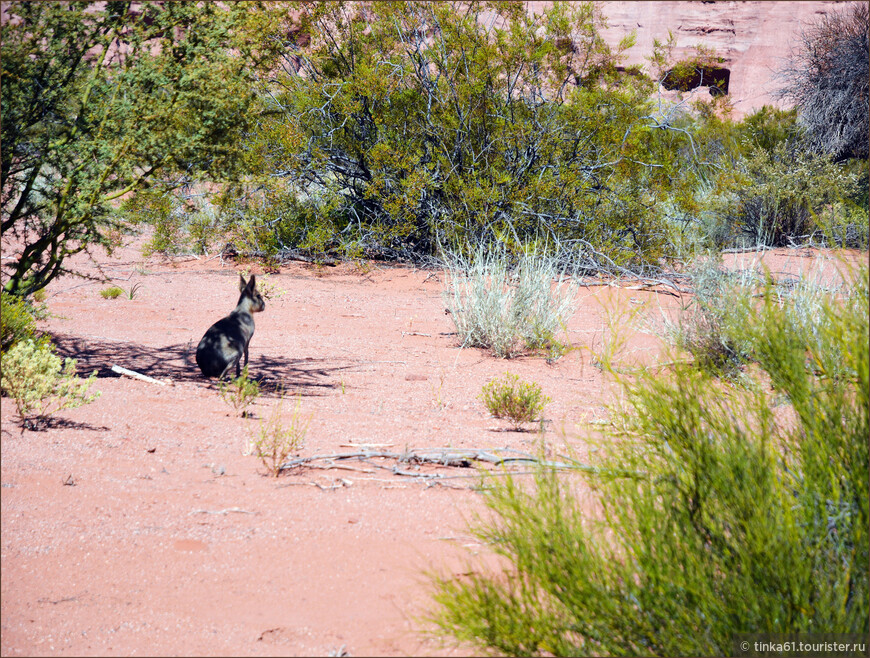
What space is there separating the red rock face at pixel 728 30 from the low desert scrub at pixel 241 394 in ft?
127

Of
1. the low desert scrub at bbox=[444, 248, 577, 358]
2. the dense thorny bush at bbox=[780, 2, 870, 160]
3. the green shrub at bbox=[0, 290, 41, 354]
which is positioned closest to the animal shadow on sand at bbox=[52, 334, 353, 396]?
the green shrub at bbox=[0, 290, 41, 354]

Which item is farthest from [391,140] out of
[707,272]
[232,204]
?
[707,272]

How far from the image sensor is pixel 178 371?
6.61 meters

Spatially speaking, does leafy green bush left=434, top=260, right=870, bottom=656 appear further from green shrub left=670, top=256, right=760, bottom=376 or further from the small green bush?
the small green bush

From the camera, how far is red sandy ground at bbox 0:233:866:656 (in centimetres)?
272

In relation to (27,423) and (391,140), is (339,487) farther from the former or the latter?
(391,140)

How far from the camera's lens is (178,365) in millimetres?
6832

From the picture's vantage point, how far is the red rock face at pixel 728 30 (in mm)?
39688

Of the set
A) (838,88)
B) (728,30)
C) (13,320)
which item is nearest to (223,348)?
(13,320)

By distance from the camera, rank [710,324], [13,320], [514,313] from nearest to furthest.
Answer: [13,320]
[710,324]
[514,313]

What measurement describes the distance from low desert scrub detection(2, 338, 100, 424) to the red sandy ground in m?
0.12

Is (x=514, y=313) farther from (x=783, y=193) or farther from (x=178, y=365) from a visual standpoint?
(x=783, y=193)

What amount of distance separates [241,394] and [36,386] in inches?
49.5

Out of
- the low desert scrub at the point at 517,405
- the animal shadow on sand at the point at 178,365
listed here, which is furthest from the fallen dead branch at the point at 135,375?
the low desert scrub at the point at 517,405
